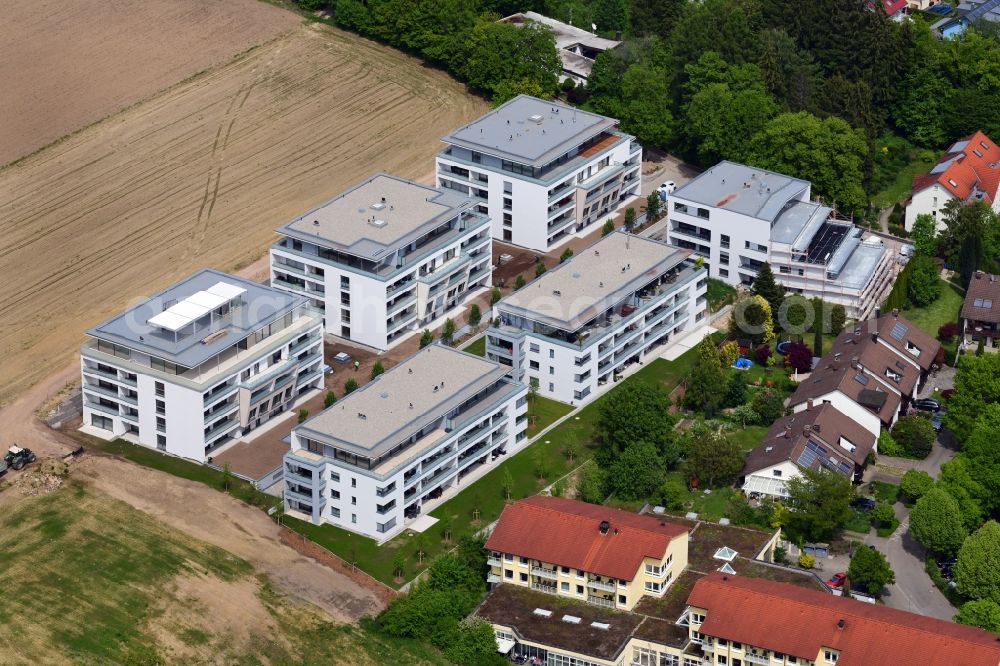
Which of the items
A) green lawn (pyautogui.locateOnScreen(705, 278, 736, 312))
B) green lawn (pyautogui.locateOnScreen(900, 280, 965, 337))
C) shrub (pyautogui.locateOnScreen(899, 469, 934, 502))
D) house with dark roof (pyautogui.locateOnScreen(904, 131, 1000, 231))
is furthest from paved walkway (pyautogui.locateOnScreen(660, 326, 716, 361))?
shrub (pyautogui.locateOnScreen(899, 469, 934, 502))

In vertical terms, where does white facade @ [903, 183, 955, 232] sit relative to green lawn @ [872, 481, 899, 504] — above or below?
above

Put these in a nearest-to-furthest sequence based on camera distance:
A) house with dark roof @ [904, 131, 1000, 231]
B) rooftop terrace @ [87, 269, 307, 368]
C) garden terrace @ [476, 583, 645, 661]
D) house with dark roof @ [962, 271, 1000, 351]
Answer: garden terrace @ [476, 583, 645, 661], rooftop terrace @ [87, 269, 307, 368], house with dark roof @ [962, 271, 1000, 351], house with dark roof @ [904, 131, 1000, 231]

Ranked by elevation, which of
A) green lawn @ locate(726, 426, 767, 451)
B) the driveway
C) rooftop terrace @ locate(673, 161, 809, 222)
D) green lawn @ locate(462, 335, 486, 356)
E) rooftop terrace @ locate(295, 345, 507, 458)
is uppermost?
rooftop terrace @ locate(673, 161, 809, 222)

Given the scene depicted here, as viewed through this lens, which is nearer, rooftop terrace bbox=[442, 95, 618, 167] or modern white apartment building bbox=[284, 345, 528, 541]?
modern white apartment building bbox=[284, 345, 528, 541]

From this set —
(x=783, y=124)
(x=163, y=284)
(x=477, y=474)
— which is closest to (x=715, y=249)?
(x=783, y=124)

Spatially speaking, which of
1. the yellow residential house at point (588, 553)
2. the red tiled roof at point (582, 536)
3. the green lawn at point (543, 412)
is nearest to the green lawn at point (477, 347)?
the green lawn at point (543, 412)

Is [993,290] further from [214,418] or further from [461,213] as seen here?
[214,418]

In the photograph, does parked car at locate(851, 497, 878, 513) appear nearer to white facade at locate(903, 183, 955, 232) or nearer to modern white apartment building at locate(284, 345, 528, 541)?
modern white apartment building at locate(284, 345, 528, 541)
